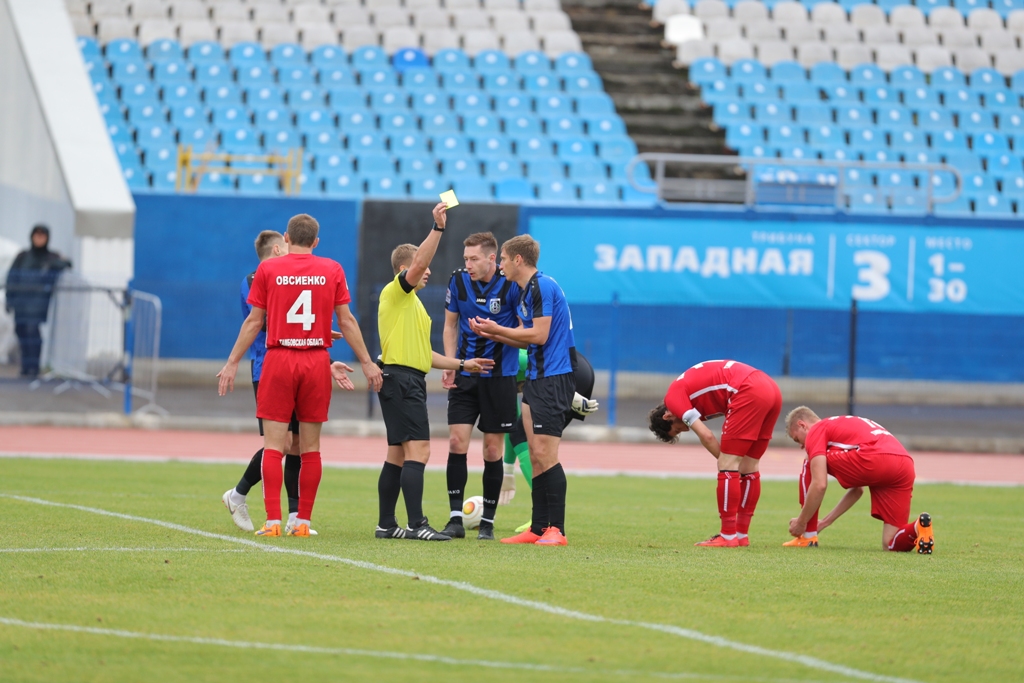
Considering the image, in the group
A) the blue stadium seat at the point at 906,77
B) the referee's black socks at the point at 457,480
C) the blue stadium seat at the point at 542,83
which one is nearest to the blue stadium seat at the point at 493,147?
the blue stadium seat at the point at 542,83

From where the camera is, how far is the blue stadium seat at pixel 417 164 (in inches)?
1041

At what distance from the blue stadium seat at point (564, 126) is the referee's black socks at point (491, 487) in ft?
66.1

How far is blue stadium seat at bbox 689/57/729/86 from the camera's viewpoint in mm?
30969

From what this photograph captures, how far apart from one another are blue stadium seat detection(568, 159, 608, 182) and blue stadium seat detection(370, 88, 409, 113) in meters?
4.53

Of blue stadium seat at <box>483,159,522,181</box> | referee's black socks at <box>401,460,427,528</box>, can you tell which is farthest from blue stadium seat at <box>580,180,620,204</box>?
referee's black socks at <box>401,460,427,528</box>

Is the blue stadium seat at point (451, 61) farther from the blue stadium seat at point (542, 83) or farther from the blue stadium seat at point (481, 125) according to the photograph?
the blue stadium seat at point (481, 125)

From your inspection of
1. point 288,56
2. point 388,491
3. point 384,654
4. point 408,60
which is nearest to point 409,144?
point 408,60

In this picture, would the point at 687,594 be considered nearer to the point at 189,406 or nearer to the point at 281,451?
the point at 281,451

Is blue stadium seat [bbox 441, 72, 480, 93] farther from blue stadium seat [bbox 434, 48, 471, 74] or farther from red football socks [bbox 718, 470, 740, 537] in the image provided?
red football socks [bbox 718, 470, 740, 537]

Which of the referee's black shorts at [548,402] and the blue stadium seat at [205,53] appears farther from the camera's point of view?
the blue stadium seat at [205,53]

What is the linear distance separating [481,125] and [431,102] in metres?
1.48

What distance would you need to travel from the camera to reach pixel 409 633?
534cm

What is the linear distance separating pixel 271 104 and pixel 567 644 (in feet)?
80.6

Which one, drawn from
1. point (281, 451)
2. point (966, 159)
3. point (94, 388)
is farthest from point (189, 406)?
point (966, 159)
